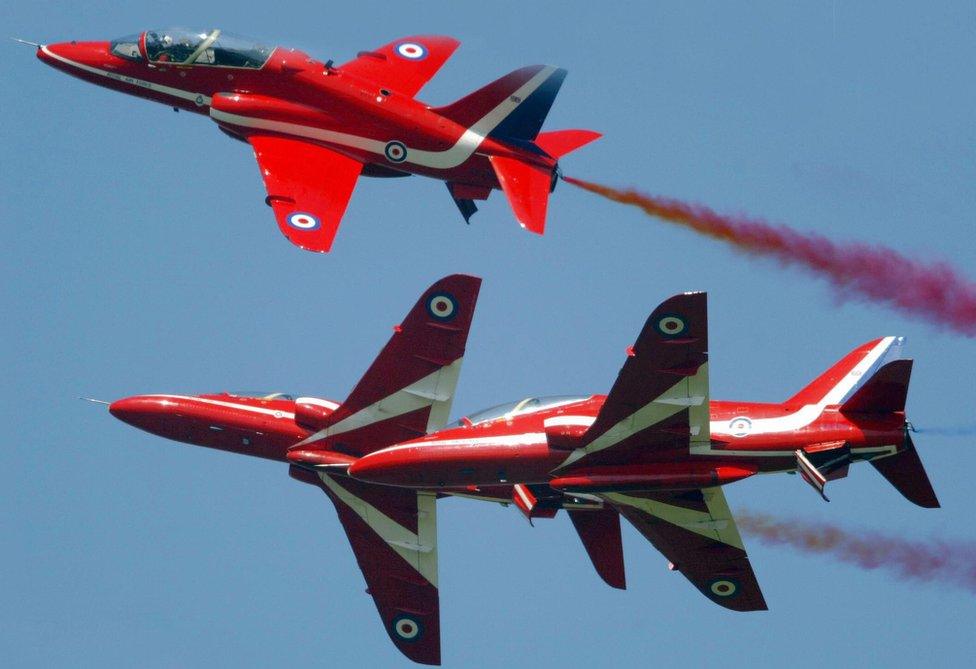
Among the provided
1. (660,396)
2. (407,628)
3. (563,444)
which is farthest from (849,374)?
(407,628)

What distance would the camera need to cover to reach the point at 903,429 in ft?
146

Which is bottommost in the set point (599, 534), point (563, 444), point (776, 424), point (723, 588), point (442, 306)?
point (723, 588)

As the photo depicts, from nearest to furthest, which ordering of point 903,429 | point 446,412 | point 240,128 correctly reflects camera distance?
point 903,429
point 446,412
point 240,128

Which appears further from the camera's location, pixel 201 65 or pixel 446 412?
pixel 201 65

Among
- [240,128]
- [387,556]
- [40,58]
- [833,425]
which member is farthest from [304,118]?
[833,425]

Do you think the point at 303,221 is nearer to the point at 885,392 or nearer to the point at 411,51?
the point at 411,51

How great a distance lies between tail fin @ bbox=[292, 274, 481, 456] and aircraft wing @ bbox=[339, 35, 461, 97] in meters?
7.84

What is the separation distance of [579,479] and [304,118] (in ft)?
38.9

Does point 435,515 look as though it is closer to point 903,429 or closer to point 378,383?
point 378,383

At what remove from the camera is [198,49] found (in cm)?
5194

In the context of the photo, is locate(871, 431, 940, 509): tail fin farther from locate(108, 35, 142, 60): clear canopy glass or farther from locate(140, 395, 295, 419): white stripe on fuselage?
locate(108, 35, 142, 60): clear canopy glass

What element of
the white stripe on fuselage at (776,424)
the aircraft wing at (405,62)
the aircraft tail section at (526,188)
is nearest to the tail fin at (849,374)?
the white stripe on fuselage at (776,424)

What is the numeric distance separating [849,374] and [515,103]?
33.6 feet

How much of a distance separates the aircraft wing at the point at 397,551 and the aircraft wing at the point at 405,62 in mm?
10145
